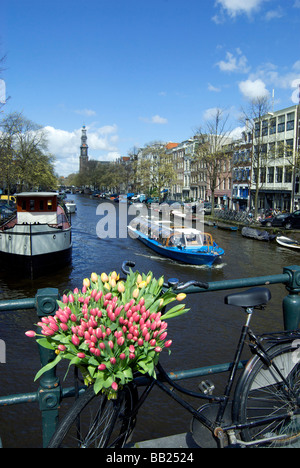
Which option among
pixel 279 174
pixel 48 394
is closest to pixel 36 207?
pixel 48 394

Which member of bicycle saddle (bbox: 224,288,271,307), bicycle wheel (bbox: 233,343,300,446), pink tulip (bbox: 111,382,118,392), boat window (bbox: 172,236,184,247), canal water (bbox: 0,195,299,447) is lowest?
canal water (bbox: 0,195,299,447)

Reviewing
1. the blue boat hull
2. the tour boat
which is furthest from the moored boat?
the blue boat hull

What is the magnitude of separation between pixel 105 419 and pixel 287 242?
1076 inches

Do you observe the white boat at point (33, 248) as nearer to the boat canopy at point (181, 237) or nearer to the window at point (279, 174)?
the boat canopy at point (181, 237)

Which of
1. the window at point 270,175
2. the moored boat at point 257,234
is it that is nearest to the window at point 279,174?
the window at point 270,175

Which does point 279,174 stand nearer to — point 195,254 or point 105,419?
point 195,254

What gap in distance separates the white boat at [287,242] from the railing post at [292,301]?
80.9 ft

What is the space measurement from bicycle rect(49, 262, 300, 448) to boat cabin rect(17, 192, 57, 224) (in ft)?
67.3

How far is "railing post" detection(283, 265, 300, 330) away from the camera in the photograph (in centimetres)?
323

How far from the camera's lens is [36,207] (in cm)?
2272

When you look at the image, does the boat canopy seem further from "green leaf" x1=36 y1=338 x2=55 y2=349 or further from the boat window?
Answer: "green leaf" x1=36 y1=338 x2=55 y2=349

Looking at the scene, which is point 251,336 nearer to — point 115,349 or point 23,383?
point 115,349

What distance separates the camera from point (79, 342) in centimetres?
208

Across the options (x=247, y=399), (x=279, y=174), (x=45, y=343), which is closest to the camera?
(x=45, y=343)
